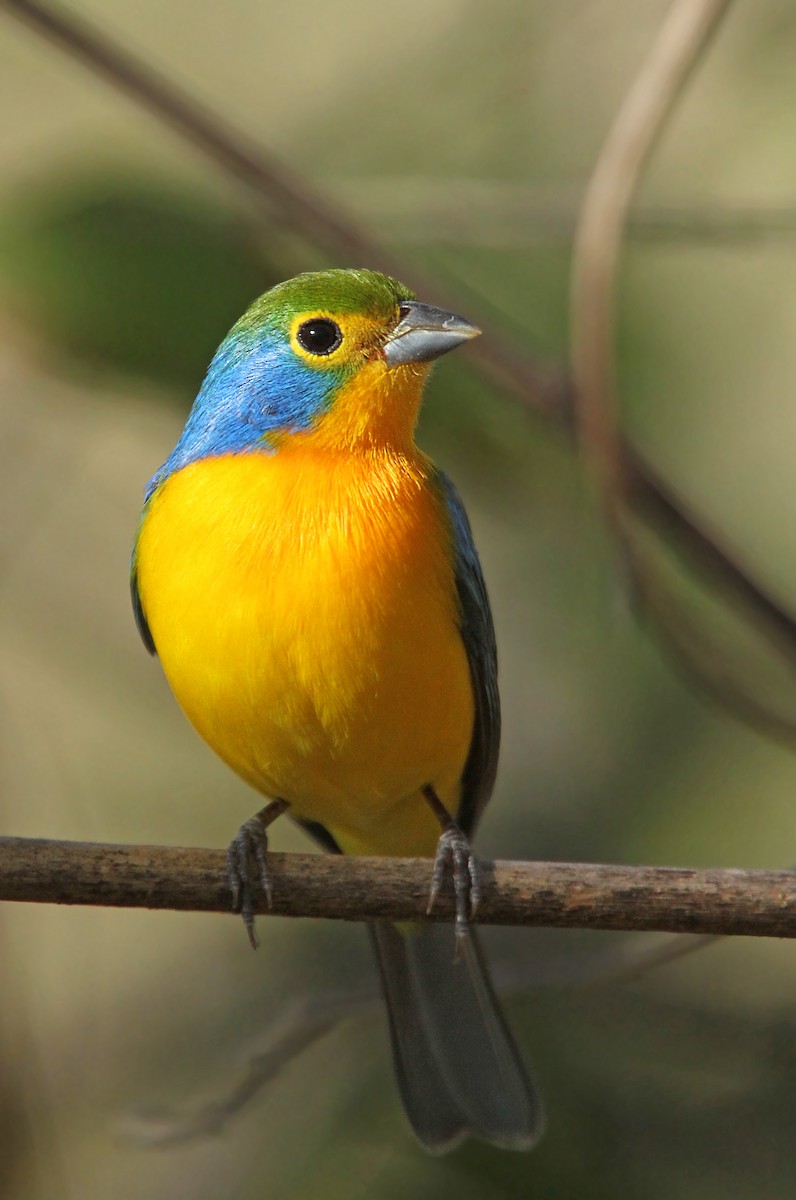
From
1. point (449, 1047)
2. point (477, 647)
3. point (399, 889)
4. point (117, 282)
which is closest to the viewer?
point (399, 889)

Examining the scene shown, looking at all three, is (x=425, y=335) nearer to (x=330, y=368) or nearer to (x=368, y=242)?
(x=330, y=368)

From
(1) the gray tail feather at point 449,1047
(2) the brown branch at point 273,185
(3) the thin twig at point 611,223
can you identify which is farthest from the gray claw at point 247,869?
(2) the brown branch at point 273,185

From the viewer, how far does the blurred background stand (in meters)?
4.32

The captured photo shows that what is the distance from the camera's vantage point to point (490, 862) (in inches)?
129

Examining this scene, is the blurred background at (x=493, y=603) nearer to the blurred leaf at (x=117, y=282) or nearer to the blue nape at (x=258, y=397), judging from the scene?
the blurred leaf at (x=117, y=282)

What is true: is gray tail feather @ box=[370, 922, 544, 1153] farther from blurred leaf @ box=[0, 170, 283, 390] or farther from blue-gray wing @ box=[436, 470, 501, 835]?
blurred leaf @ box=[0, 170, 283, 390]

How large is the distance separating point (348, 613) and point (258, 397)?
70 cm

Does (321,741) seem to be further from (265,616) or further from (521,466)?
(521,466)

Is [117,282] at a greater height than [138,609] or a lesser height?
greater

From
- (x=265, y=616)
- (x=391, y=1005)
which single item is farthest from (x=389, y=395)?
(x=391, y=1005)

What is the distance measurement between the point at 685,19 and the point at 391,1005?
2756 mm

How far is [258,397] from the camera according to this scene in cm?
394

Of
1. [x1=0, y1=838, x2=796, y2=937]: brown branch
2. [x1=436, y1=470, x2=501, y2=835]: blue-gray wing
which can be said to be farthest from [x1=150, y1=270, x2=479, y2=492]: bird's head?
[x1=0, y1=838, x2=796, y2=937]: brown branch

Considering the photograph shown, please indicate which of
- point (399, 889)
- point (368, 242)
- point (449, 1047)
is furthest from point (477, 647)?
point (368, 242)
